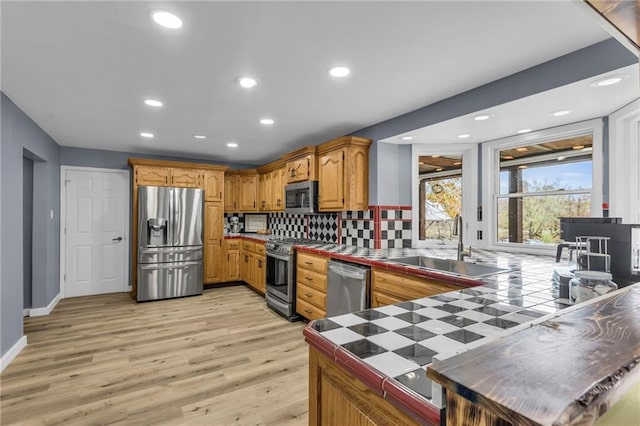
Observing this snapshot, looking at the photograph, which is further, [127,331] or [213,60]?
[127,331]

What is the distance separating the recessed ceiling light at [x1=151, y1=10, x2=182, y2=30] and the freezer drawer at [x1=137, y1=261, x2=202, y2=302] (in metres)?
3.72

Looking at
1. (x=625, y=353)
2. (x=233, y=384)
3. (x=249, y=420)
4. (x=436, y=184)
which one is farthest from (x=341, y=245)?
(x=625, y=353)

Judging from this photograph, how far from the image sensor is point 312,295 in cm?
350

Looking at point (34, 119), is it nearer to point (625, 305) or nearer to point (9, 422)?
point (9, 422)

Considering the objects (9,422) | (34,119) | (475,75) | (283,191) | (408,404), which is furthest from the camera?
(283,191)

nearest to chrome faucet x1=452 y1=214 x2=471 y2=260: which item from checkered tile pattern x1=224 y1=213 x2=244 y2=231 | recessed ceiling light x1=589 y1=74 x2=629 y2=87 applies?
recessed ceiling light x1=589 y1=74 x2=629 y2=87

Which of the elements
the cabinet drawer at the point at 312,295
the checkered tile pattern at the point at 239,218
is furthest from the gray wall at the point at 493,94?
the checkered tile pattern at the point at 239,218

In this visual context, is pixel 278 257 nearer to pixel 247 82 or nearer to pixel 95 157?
pixel 247 82

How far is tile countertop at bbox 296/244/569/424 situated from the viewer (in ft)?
2.42

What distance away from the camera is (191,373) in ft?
8.14

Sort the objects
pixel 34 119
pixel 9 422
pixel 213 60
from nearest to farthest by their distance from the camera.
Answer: pixel 9 422
pixel 213 60
pixel 34 119

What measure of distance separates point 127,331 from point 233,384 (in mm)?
1764

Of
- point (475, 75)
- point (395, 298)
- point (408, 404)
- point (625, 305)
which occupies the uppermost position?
point (475, 75)

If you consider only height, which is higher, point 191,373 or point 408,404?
point 408,404
